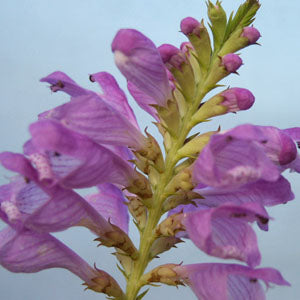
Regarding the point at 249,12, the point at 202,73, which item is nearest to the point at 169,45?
the point at 202,73

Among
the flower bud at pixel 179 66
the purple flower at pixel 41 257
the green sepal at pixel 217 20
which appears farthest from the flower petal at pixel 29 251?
the green sepal at pixel 217 20

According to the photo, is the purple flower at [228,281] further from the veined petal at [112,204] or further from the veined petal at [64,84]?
the veined petal at [64,84]

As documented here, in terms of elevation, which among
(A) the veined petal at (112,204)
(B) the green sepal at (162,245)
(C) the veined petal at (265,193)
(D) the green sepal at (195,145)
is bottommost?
(B) the green sepal at (162,245)

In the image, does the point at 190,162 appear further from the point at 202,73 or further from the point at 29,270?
the point at 29,270

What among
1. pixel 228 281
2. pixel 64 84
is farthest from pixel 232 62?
pixel 228 281

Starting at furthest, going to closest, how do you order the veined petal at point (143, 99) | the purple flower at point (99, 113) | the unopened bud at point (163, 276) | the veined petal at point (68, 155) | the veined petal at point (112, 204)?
1. the veined petal at point (112, 204)
2. the veined petal at point (143, 99)
3. the unopened bud at point (163, 276)
4. the purple flower at point (99, 113)
5. the veined petal at point (68, 155)

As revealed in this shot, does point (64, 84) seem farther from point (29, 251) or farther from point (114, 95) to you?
point (29, 251)
